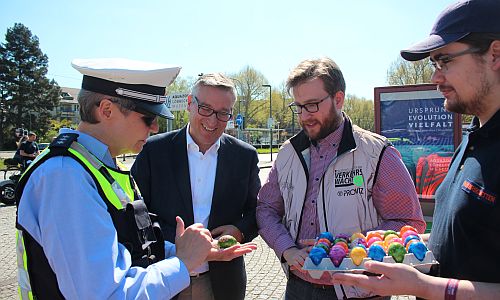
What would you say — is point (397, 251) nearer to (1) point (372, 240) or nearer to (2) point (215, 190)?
(1) point (372, 240)

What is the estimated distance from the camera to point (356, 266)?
6.02 feet

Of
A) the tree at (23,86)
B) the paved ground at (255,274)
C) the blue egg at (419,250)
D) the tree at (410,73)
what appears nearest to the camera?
the blue egg at (419,250)

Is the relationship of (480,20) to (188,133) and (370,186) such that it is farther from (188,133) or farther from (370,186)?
(188,133)

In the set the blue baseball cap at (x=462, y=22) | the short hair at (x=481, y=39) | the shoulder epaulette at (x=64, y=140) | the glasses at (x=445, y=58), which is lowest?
the shoulder epaulette at (x=64, y=140)

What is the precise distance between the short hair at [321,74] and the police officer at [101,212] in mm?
813

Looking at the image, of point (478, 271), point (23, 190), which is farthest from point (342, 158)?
point (23, 190)

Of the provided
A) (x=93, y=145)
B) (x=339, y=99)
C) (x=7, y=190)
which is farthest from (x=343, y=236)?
(x=7, y=190)

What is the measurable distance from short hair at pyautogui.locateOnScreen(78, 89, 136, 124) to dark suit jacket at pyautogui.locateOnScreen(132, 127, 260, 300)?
1.22m

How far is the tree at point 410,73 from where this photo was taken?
37.7m

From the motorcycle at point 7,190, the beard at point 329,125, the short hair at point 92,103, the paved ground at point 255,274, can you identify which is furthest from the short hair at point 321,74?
the motorcycle at point 7,190

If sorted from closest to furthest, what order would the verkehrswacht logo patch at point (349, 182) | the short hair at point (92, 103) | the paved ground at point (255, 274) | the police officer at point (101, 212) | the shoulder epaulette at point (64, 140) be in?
1. the police officer at point (101, 212)
2. the shoulder epaulette at point (64, 140)
3. the short hair at point (92, 103)
4. the verkehrswacht logo patch at point (349, 182)
5. the paved ground at point (255, 274)

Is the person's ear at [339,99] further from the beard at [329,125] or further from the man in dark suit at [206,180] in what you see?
the man in dark suit at [206,180]

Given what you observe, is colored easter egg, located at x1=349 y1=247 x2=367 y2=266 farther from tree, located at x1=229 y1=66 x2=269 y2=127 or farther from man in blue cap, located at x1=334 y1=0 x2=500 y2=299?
tree, located at x1=229 y1=66 x2=269 y2=127

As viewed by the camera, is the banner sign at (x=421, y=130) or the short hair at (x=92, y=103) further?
the banner sign at (x=421, y=130)
